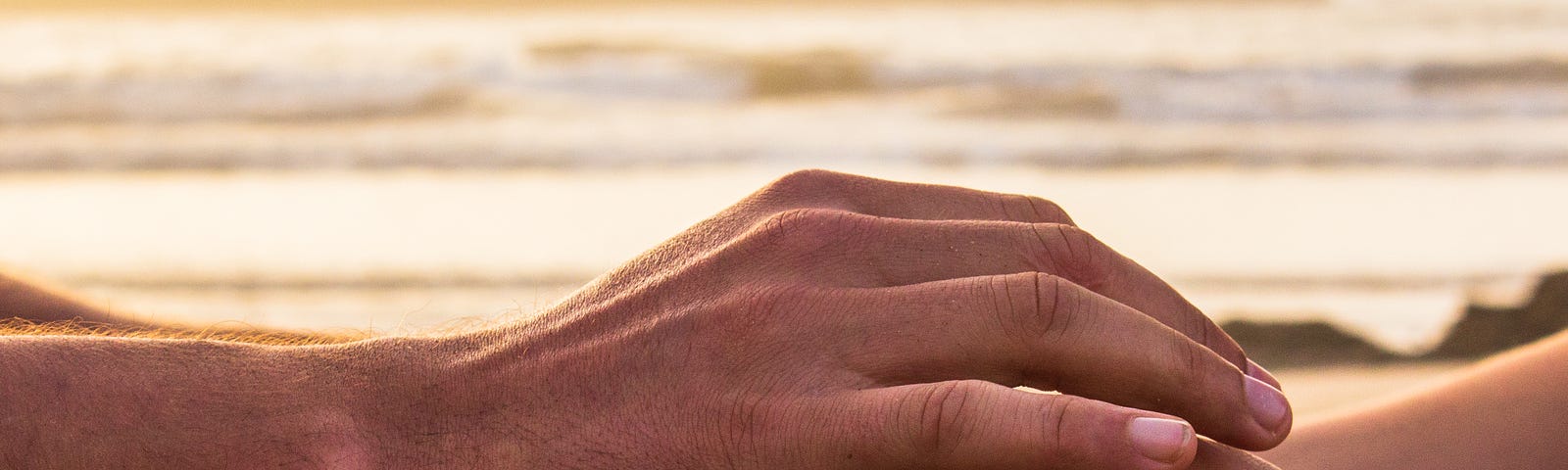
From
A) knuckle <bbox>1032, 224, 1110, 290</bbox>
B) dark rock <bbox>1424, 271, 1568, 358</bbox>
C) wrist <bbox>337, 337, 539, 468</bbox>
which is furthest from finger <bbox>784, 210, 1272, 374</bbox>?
dark rock <bbox>1424, 271, 1568, 358</bbox>

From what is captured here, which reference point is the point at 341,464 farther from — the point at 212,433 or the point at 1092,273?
the point at 1092,273

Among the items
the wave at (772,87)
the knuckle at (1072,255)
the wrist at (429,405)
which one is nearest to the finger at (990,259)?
the knuckle at (1072,255)

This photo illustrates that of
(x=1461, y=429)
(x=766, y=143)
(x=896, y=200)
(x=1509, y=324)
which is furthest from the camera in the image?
(x=766, y=143)

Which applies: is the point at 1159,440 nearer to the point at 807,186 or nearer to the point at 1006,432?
the point at 1006,432

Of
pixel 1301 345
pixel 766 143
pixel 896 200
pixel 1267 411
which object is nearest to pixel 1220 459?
pixel 1267 411

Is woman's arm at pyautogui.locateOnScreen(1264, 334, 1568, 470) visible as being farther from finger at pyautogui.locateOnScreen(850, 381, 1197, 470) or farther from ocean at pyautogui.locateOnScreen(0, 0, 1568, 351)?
ocean at pyautogui.locateOnScreen(0, 0, 1568, 351)

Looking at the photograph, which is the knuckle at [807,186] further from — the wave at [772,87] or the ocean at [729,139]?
the wave at [772,87]
